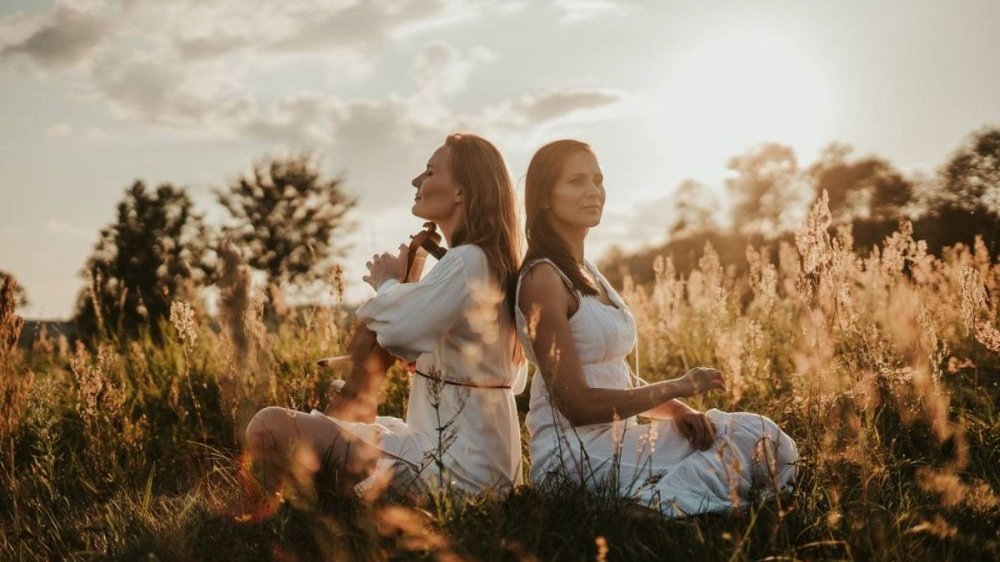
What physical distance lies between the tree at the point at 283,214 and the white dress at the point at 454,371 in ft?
128

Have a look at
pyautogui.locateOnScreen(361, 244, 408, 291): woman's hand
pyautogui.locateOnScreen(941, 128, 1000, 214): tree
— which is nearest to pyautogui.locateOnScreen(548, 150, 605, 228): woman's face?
pyautogui.locateOnScreen(361, 244, 408, 291): woman's hand

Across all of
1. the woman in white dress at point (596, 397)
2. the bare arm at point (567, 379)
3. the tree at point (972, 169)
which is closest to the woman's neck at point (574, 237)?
the woman in white dress at point (596, 397)

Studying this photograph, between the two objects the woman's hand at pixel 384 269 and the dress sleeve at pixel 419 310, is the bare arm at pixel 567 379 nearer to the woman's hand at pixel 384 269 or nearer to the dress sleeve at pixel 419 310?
the dress sleeve at pixel 419 310

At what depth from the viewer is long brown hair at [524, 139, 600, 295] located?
3535mm

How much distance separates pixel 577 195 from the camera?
3.55 meters

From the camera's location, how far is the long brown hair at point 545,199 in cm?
354

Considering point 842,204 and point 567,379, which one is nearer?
point 567,379

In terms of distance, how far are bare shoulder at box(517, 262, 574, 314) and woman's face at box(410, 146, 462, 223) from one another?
1.60 feet

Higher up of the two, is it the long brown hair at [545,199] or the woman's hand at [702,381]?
the long brown hair at [545,199]

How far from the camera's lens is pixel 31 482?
438cm

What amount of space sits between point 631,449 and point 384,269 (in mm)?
1243

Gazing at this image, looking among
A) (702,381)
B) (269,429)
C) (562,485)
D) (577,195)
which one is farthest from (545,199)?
(269,429)

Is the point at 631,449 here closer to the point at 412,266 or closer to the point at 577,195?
the point at 577,195

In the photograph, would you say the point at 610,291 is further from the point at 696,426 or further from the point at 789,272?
the point at 789,272
